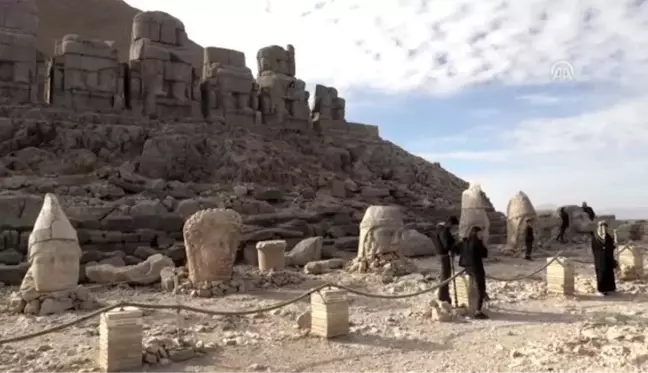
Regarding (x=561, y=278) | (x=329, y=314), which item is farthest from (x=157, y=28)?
(x=329, y=314)

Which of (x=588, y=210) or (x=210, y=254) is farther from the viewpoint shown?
(x=588, y=210)

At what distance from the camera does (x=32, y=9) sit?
21344mm

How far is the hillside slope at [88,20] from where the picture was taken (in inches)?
1992

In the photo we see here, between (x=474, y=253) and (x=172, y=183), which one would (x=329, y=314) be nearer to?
(x=474, y=253)

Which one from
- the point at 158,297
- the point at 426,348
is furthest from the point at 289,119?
the point at 426,348

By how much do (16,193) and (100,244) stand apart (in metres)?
2.57

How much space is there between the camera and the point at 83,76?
21.1 metres

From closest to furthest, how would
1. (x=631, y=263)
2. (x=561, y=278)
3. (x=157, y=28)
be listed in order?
1. (x=561, y=278)
2. (x=631, y=263)
3. (x=157, y=28)

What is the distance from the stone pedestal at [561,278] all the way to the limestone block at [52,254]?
7875 mm

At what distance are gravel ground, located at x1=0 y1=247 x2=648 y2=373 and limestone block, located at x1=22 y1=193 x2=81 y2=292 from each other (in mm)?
586

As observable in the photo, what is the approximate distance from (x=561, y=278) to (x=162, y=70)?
1758cm

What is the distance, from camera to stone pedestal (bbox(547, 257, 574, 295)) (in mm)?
9938

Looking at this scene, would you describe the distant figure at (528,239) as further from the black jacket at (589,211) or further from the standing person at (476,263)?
the standing person at (476,263)

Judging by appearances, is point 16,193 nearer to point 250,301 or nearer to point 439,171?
point 250,301
